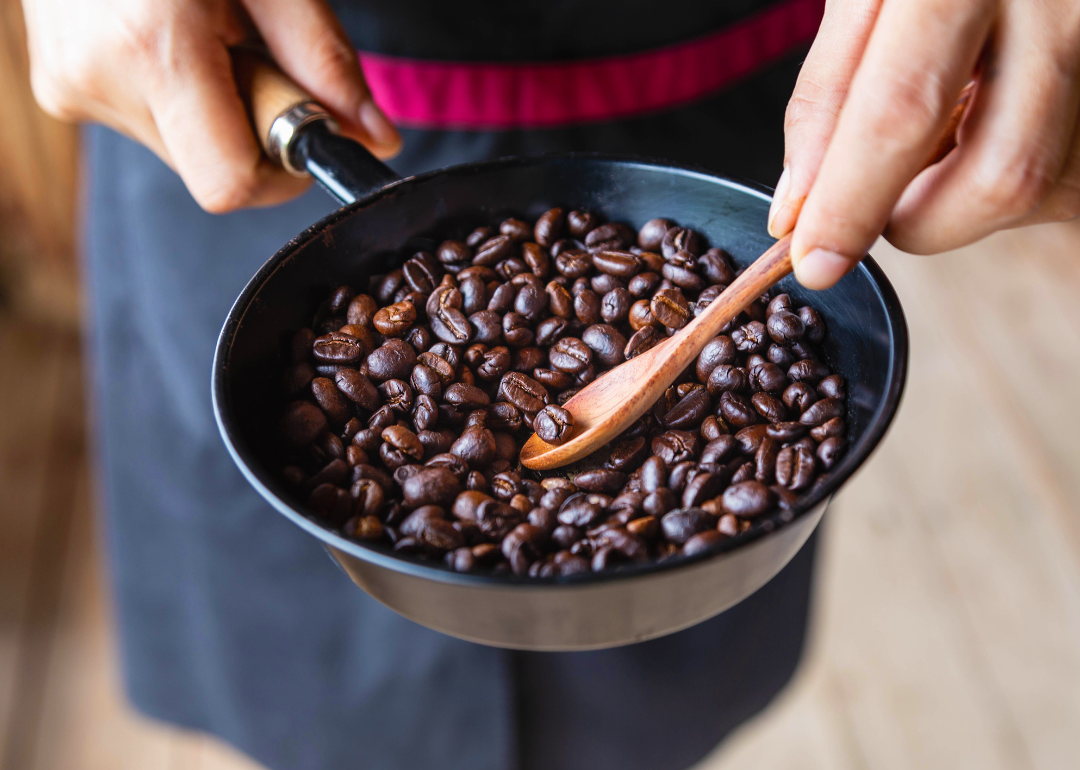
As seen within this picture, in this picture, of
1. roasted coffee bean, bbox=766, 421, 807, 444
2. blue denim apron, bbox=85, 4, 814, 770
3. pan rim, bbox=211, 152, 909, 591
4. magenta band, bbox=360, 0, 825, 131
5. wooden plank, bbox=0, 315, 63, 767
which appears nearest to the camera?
pan rim, bbox=211, 152, 909, 591

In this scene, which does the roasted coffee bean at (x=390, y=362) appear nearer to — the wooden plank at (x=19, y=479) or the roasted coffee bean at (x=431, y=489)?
the roasted coffee bean at (x=431, y=489)

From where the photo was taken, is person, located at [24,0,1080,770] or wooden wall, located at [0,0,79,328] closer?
person, located at [24,0,1080,770]

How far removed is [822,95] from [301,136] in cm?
56

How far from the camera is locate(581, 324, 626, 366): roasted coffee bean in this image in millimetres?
947

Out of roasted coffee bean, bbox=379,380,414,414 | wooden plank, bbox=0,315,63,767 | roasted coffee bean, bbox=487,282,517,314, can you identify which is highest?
roasted coffee bean, bbox=487,282,517,314

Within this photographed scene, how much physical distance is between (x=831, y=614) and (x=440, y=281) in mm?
1653

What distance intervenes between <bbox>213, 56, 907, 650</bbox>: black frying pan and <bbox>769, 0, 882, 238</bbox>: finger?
0.10m

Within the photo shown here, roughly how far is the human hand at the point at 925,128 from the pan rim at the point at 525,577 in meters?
0.08

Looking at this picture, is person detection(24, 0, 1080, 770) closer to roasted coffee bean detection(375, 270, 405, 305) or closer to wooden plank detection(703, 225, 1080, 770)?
roasted coffee bean detection(375, 270, 405, 305)

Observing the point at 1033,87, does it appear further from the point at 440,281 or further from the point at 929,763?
the point at 929,763

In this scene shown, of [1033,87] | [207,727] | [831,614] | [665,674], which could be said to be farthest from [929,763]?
[1033,87]

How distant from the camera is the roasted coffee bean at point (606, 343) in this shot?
947 millimetres

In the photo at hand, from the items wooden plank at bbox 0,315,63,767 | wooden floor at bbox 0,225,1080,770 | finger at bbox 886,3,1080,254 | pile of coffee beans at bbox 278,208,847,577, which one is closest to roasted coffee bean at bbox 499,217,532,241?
pile of coffee beans at bbox 278,208,847,577

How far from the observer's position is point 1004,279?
2891mm
